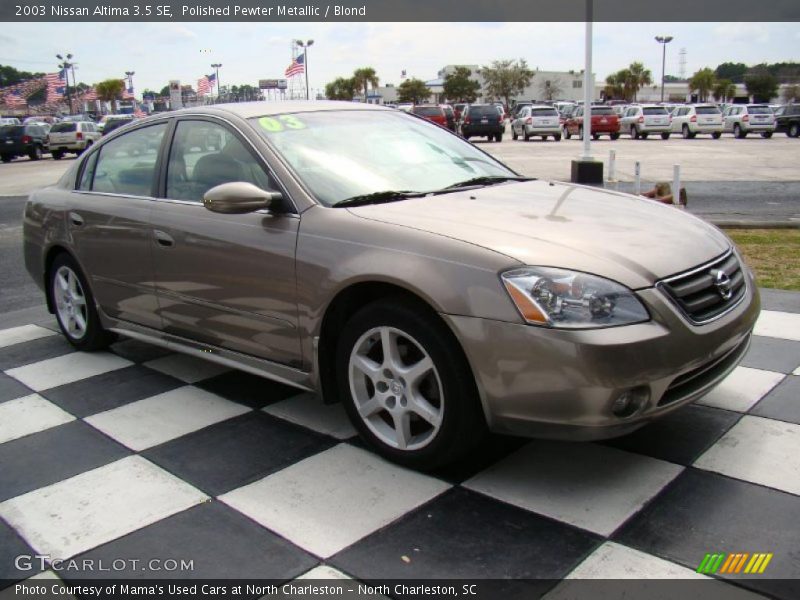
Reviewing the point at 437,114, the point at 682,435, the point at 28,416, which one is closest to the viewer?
the point at 682,435

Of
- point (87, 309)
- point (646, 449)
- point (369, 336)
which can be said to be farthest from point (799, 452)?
point (87, 309)

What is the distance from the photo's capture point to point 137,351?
5082 millimetres

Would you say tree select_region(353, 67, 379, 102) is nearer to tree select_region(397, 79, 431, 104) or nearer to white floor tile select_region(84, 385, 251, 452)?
tree select_region(397, 79, 431, 104)

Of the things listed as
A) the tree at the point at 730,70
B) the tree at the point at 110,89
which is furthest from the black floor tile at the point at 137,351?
the tree at the point at 730,70

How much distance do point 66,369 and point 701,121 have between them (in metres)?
35.5

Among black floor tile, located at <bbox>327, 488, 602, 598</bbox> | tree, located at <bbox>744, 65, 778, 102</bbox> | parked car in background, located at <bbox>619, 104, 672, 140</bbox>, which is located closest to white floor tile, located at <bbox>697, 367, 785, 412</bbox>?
black floor tile, located at <bbox>327, 488, 602, 598</bbox>

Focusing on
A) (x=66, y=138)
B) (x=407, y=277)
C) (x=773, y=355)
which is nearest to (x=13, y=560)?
(x=407, y=277)

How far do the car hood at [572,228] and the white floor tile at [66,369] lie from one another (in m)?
2.36

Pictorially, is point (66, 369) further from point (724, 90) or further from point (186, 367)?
point (724, 90)

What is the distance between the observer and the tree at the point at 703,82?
99250 millimetres

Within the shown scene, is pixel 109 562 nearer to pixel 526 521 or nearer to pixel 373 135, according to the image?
pixel 526 521

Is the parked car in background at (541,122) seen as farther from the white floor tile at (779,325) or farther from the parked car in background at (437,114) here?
the white floor tile at (779,325)

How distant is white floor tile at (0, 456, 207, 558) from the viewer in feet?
9.09

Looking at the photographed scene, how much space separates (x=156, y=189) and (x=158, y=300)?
63 cm
